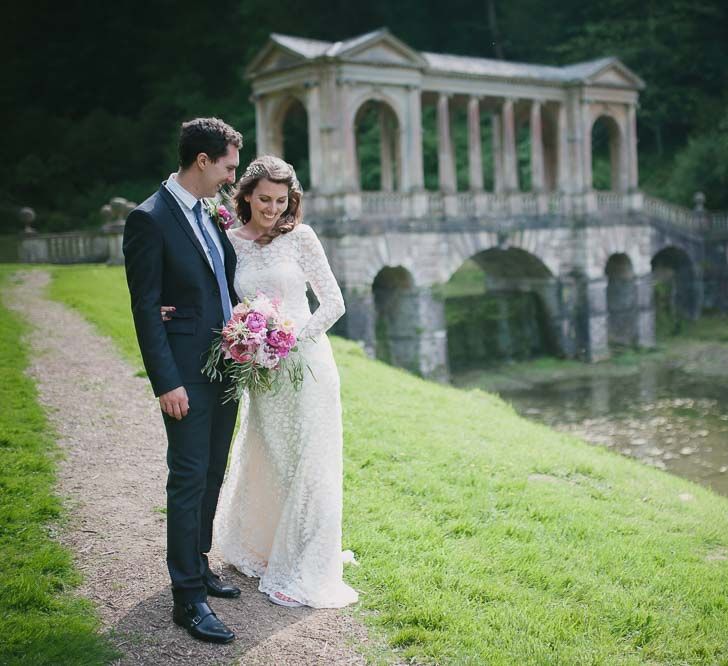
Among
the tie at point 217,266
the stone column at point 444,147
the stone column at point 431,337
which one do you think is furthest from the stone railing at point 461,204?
the tie at point 217,266

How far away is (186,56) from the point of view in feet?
131

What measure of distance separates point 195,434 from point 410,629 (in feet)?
5.20

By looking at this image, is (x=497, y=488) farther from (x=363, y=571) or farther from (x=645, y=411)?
(x=645, y=411)

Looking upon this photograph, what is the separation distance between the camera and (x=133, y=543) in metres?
5.48

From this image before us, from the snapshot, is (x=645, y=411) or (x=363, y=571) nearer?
(x=363, y=571)

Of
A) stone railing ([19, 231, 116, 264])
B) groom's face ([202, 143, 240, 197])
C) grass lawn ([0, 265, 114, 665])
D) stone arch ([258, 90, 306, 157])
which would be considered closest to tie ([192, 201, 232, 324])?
groom's face ([202, 143, 240, 197])

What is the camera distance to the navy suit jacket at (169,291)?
4.29m

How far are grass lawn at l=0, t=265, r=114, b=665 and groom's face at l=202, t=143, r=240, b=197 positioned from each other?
2408 mm

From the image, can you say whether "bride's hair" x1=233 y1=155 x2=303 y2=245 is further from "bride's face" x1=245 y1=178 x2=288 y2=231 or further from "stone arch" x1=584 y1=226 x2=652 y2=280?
"stone arch" x1=584 y1=226 x2=652 y2=280

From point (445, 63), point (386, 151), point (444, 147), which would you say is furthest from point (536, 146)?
point (386, 151)

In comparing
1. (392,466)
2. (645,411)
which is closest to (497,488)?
(392,466)

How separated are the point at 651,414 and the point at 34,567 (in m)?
15.4

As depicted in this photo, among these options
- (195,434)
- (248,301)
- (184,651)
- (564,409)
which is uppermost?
(248,301)

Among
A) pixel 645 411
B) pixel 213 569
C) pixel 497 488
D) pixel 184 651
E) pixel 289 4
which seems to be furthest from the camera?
pixel 289 4
